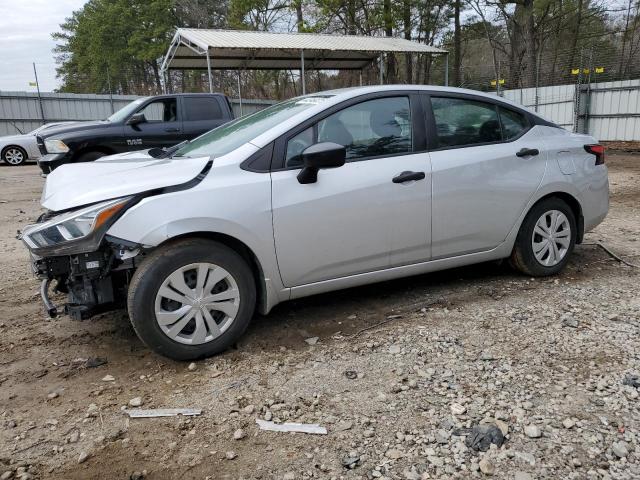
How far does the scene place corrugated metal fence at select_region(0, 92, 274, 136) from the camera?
20.0 metres

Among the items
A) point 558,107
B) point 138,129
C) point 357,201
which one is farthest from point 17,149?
point 558,107

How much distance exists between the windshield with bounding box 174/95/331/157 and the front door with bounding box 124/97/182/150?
18.2 ft

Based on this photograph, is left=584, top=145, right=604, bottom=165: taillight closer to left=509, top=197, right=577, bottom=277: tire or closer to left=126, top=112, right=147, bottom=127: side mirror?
left=509, top=197, right=577, bottom=277: tire

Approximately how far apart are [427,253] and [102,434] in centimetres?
244

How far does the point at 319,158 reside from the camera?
324cm

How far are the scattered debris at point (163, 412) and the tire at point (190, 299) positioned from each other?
1.47 ft

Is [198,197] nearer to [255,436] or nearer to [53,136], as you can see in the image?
[255,436]

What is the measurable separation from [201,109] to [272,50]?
29.9 feet

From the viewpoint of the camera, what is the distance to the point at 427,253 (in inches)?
153

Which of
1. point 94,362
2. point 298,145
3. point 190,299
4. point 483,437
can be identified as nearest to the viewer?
point 483,437

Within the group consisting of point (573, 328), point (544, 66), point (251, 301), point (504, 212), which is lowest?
point (573, 328)

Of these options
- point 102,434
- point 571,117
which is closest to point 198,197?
point 102,434

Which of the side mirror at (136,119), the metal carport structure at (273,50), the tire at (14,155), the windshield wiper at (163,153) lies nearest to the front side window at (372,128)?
the windshield wiper at (163,153)

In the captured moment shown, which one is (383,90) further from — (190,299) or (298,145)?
(190,299)
